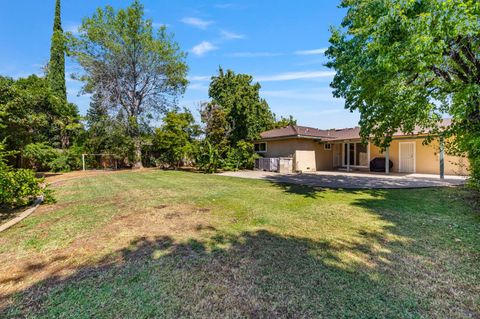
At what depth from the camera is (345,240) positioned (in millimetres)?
3996

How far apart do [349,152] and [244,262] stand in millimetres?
17014

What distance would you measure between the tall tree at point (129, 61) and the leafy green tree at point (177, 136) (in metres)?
2.64

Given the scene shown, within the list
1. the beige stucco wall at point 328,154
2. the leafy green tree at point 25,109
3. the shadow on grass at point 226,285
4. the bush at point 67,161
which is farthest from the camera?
the bush at point 67,161

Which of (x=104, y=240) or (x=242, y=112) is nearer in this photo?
(x=104, y=240)

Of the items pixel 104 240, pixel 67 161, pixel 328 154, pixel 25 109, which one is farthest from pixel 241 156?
pixel 104 240

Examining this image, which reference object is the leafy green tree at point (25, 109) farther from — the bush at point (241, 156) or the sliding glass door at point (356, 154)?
the sliding glass door at point (356, 154)

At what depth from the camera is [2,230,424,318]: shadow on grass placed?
7.38 feet

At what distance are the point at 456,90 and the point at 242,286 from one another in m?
7.98

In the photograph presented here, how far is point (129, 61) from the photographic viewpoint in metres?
19.3

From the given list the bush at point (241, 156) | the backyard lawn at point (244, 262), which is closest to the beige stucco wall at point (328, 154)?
the bush at point (241, 156)

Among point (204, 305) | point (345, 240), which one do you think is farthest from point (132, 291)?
point (345, 240)

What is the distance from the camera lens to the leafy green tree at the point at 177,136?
18594 mm

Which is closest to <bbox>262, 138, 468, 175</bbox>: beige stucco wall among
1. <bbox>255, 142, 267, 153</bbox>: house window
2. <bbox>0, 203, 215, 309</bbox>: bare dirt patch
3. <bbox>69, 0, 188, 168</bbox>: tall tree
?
<bbox>255, 142, 267, 153</bbox>: house window

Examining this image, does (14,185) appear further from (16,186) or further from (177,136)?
(177,136)
